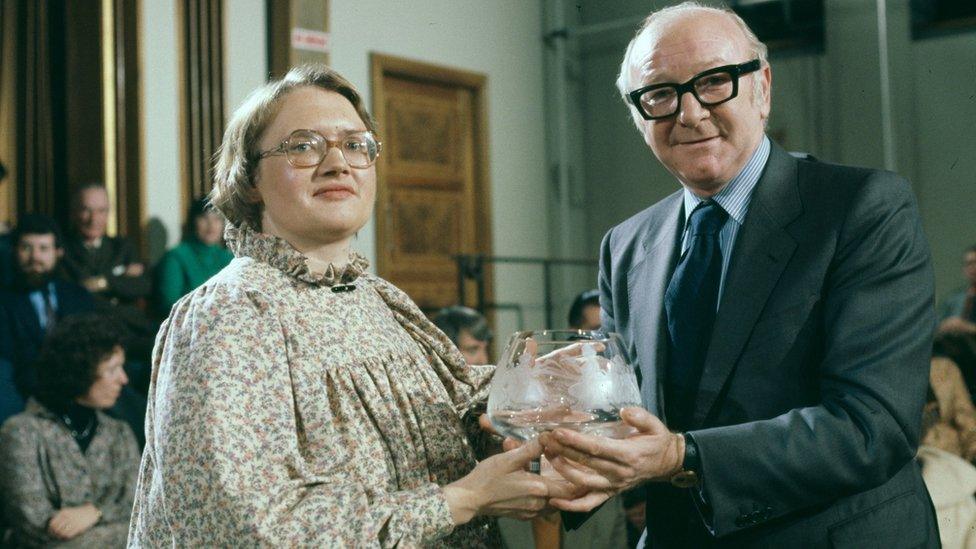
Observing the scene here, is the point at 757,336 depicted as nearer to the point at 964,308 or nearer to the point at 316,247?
the point at 316,247

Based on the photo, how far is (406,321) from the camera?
67.7 inches

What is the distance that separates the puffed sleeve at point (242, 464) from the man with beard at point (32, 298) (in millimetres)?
3167

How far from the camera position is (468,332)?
13.6 ft

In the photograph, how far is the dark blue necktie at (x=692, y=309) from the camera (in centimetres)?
165

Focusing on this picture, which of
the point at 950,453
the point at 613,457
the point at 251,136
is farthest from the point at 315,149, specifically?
the point at 950,453

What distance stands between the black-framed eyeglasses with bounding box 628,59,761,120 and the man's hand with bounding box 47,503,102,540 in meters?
2.70

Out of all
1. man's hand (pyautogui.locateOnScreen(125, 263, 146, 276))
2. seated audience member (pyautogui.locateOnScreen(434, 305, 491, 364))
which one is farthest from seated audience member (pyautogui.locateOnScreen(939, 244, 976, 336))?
man's hand (pyautogui.locateOnScreen(125, 263, 146, 276))

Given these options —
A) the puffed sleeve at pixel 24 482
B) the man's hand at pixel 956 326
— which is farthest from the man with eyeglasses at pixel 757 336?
the man's hand at pixel 956 326

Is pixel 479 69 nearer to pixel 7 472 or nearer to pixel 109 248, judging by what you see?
pixel 109 248

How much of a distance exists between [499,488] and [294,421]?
0.30m

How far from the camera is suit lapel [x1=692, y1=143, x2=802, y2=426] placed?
157cm

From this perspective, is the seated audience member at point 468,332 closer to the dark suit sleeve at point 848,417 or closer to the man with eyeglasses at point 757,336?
the man with eyeglasses at point 757,336

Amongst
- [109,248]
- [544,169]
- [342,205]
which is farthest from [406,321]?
[544,169]

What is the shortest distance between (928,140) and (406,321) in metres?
5.77
